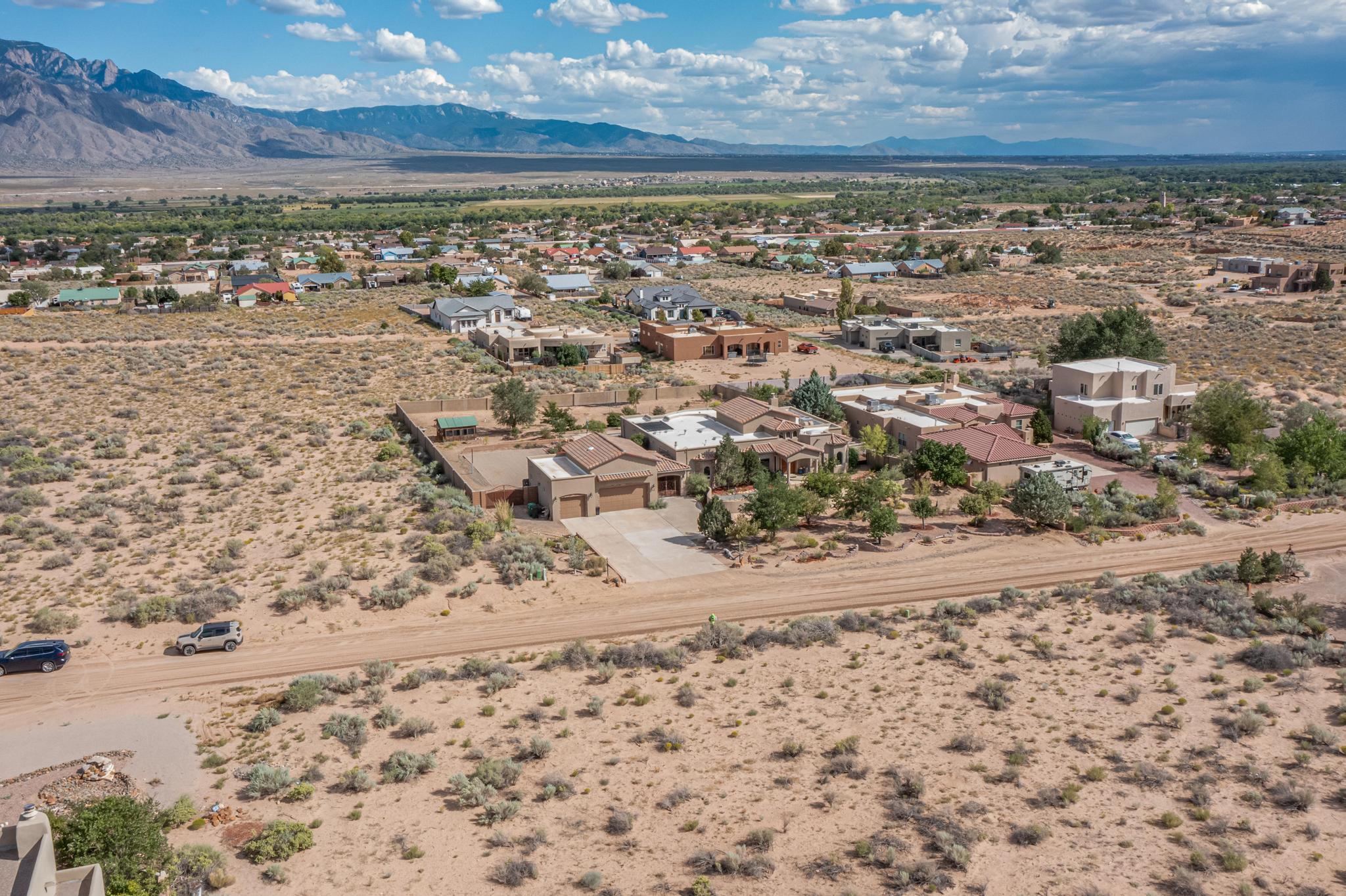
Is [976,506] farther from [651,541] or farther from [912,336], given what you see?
[912,336]

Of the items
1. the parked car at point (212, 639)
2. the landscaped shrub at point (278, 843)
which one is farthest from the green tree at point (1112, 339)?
the landscaped shrub at point (278, 843)

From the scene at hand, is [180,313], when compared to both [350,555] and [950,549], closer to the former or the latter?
[350,555]

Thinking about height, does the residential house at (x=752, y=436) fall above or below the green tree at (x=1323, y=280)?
below

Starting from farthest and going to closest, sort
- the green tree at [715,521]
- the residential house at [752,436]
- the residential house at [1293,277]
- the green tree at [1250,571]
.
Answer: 1. the residential house at [1293,277]
2. the residential house at [752,436]
3. the green tree at [715,521]
4. the green tree at [1250,571]

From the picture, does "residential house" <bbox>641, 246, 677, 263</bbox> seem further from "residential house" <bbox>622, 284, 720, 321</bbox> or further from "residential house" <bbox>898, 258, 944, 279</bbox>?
"residential house" <bbox>622, 284, 720, 321</bbox>

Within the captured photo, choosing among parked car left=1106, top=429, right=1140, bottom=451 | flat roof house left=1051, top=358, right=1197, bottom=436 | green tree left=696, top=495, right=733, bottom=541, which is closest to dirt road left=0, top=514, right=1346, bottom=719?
green tree left=696, top=495, right=733, bottom=541

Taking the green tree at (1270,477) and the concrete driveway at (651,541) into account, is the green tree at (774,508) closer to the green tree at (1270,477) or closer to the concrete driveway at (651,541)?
the concrete driveway at (651,541)

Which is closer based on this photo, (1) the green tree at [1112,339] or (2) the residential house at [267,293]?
(1) the green tree at [1112,339]

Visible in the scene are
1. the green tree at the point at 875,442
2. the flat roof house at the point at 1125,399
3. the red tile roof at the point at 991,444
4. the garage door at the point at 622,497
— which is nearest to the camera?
the garage door at the point at 622,497
